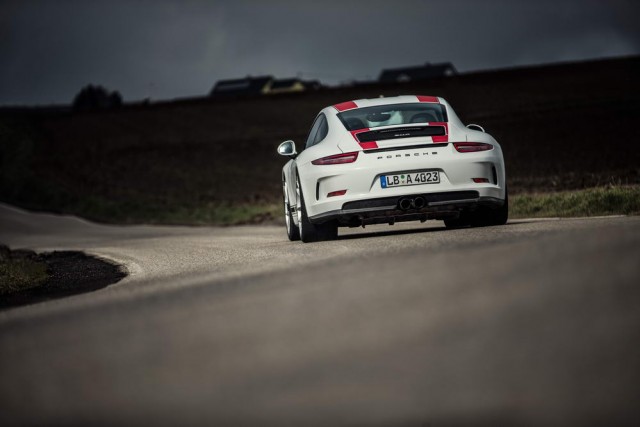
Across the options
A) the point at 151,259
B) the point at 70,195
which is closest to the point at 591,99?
the point at 70,195

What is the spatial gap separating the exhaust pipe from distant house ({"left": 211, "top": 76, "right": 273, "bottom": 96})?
119194 mm

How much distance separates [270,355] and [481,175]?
5.88 m

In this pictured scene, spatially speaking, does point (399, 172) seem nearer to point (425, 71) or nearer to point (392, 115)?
point (392, 115)

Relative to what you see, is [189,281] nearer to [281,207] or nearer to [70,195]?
[281,207]

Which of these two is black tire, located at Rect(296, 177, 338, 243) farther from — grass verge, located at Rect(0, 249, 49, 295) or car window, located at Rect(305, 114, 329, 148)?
grass verge, located at Rect(0, 249, 49, 295)

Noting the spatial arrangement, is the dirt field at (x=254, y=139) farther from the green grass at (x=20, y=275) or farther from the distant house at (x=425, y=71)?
the distant house at (x=425, y=71)

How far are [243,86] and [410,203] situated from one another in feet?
408

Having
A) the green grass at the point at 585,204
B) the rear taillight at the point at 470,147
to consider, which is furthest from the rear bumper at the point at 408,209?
the green grass at the point at 585,204

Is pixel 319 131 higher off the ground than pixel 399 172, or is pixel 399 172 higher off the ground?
pixel 319 131

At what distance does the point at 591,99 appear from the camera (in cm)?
4075

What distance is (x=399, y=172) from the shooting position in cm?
914

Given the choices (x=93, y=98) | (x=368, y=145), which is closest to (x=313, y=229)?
(x=368, y=145)

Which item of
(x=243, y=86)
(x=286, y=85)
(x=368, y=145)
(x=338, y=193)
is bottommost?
(x=338, y=193)

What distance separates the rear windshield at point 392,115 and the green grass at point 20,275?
3442 mm
